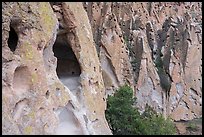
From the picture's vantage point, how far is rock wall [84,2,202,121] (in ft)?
71.4

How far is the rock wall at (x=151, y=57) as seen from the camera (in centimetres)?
2175

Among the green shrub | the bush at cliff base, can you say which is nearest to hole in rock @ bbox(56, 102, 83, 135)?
the bush at cliff base

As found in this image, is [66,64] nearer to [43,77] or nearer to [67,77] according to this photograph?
[67,77]

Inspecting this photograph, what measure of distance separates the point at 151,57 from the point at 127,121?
34.0 feet

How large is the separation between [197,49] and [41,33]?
18.1 meters

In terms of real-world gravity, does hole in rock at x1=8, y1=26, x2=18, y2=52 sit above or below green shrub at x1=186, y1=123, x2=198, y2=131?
above

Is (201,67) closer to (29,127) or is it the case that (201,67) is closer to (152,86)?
(152,86)

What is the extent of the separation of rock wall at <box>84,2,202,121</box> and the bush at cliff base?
373cm

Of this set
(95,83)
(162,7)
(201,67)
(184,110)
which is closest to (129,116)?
(95,83)

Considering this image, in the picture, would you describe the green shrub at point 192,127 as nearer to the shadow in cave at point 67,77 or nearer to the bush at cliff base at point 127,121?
the bush at cliff base at point 127,121

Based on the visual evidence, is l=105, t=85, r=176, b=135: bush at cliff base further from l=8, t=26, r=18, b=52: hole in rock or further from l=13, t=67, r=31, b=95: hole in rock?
Answer: l=13, t=67, r=31, b=95: hole in rock

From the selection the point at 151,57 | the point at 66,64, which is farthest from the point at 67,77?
the point at 151,57

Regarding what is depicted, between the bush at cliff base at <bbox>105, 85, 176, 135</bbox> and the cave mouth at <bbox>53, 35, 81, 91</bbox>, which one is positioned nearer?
the cave mouth at <bbox>53, 35, 81, 91</bbox>

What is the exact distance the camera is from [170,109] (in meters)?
24.5
